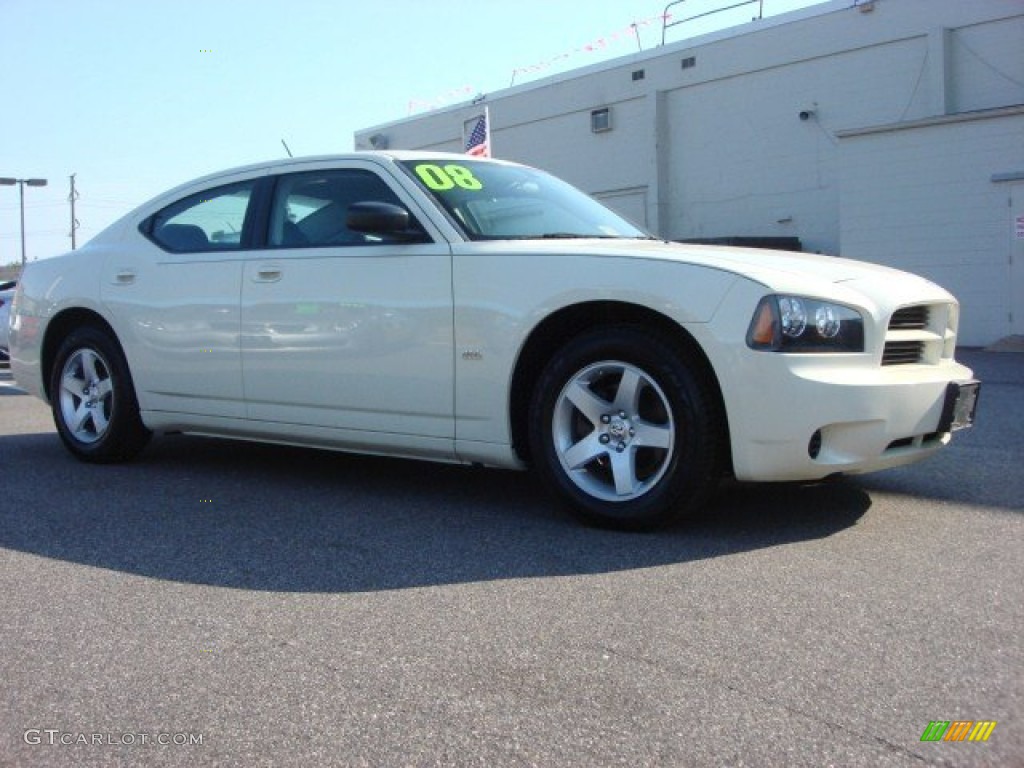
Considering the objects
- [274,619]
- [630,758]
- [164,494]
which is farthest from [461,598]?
[164,494]

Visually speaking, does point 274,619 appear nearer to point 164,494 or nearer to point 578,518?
point 578,518

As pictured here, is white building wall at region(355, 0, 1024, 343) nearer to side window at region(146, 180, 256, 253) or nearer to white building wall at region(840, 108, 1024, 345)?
white building wall at region(840, 108, 1024, 345)

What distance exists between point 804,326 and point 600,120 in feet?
64.1

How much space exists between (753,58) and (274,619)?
60.9 ft

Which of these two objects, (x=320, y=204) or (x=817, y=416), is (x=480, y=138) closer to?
(x=320, y=204)

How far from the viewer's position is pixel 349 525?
435 cm

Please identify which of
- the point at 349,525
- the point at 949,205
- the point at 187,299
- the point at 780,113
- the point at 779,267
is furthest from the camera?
the point at 780,113

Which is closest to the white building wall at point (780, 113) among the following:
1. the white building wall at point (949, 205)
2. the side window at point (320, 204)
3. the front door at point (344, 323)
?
the white building wall at point (949, 205)

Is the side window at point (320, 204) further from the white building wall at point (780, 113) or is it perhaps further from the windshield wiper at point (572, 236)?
the white building wall at point (780, 113)

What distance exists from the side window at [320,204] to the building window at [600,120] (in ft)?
58.8

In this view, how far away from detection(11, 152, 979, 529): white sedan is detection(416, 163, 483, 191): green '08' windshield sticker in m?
0.01

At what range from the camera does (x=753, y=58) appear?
19.4 metres

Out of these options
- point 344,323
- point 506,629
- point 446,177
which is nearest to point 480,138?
point 446,177

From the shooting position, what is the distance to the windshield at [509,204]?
4.61 metres
